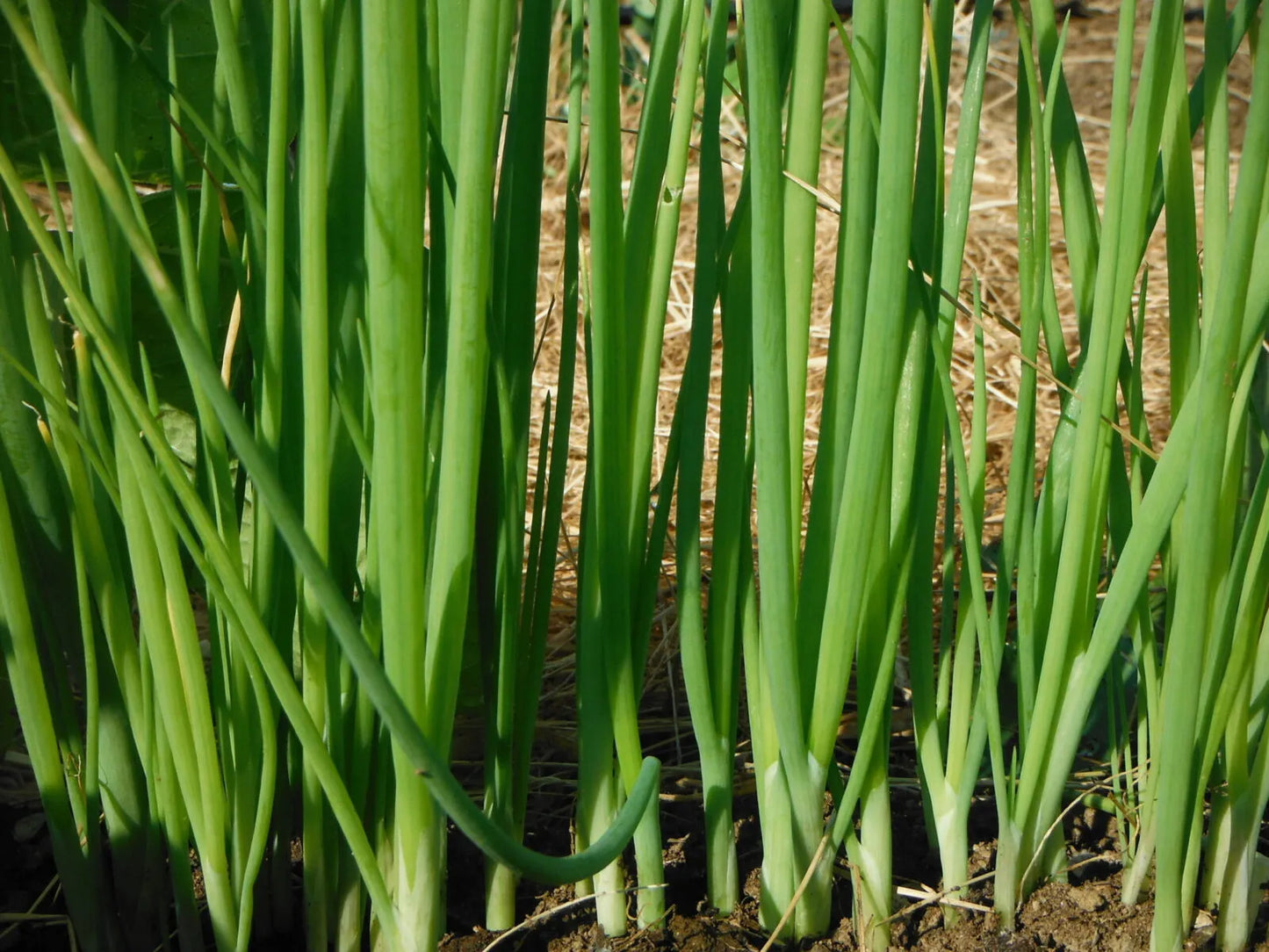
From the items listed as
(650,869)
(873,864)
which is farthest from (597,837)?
(873,864)

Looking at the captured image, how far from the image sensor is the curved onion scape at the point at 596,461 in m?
0.49

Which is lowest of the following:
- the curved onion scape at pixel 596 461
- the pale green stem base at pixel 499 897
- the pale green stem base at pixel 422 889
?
the pale green stem base at pixel 499 897

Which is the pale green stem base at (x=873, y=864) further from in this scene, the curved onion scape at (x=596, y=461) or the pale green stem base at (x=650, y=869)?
the pale green stem base at (x=650, y=869)

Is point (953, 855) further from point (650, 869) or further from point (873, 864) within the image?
point (650, 869)

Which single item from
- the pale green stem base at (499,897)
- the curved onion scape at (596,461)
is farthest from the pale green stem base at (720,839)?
the pale green stem base at (499,897)

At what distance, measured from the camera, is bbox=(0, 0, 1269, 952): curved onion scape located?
19.3 inches

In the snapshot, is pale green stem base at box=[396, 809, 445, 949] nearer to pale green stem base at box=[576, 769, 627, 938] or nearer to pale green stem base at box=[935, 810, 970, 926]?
pale green stem base at box=[576, 769, 627, 938]

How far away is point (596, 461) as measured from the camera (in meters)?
0.55

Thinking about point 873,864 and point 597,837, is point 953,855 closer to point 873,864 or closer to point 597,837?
point 873,864

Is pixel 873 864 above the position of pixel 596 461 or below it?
below

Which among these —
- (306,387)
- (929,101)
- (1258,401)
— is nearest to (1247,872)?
(1258,401)

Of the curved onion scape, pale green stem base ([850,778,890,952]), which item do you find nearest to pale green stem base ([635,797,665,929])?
the curved onion scape

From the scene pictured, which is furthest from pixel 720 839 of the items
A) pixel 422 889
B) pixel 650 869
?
pixel 422 889

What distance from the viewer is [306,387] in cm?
49
